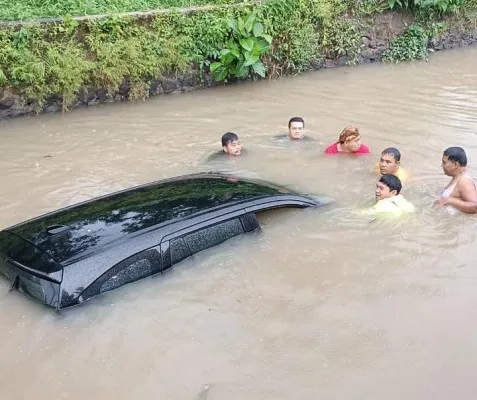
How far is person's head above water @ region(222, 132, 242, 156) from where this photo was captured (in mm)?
8164

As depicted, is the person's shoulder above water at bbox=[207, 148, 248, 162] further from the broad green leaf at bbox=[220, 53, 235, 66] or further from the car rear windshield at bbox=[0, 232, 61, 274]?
the car rear windshield at bbox=[0, 232, 61, 274]

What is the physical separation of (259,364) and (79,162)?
17.0 feet

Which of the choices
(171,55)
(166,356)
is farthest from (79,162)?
(166,356)

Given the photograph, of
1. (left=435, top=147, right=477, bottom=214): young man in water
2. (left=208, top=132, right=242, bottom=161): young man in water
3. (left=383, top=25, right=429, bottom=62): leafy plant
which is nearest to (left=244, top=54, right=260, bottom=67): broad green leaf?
(left=383, top=25, right=429, bottom=62): leafy plant

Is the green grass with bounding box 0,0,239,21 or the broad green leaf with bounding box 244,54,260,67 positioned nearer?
the green grass with bounding box 0,0,239,21

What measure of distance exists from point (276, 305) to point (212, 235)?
2.50ft

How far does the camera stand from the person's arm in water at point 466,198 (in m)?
6.24

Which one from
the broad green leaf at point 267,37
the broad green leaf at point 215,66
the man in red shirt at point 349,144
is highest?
the broad green leaf at point 267,37

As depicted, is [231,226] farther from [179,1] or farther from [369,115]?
[179,1]

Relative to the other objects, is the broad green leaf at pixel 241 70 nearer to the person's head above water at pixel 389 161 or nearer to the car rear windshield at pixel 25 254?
the person's head above water at pixel 389 161

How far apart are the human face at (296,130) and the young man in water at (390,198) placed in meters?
2.61

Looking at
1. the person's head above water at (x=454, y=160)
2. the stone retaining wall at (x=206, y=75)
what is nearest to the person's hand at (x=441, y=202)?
the person's head above water at (x=454, y=160)

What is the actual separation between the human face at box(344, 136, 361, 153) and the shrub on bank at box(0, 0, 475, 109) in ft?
15.3

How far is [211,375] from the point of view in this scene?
392 cm
